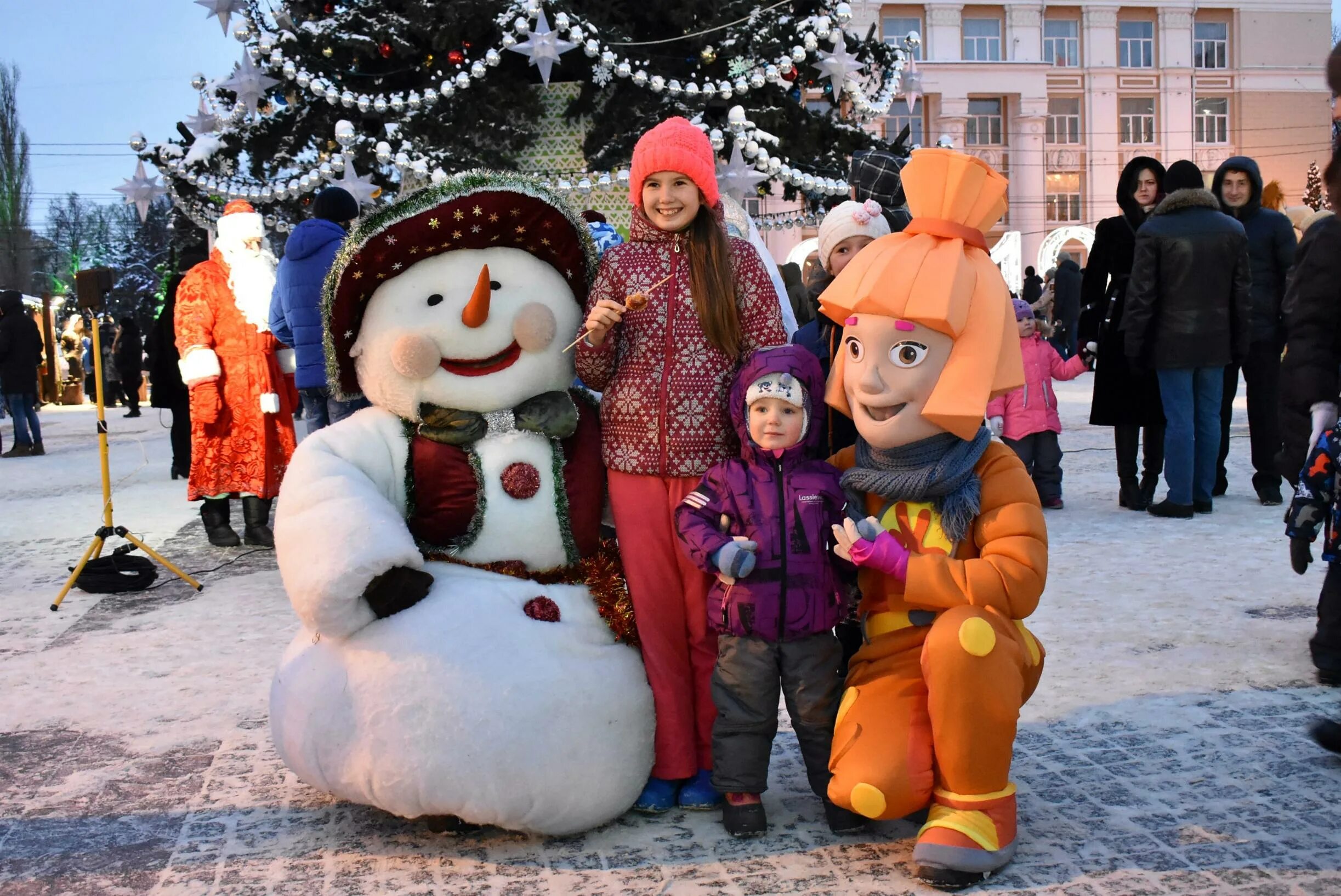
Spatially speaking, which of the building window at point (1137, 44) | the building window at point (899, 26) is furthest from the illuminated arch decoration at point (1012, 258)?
the building window at point (1137, 44)

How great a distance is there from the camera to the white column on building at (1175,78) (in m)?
40.5

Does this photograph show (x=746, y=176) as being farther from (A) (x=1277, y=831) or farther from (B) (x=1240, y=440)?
(A) (x=1277, y=831)

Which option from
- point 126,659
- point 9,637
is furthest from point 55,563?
point 126,659

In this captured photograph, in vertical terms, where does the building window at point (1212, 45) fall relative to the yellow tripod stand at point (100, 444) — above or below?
above

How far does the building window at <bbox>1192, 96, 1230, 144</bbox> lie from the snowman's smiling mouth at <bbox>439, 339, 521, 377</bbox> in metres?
43.5

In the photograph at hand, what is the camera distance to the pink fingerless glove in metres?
2.69

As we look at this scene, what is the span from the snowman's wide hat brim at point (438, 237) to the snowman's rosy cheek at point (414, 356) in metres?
0.21

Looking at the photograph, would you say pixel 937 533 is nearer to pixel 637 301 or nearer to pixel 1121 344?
pixel 637 301

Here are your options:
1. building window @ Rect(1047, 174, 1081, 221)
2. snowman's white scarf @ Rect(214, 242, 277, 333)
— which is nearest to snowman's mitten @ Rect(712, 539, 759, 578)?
snowman's white scarf @ Rect(214, 242, 277, 333)

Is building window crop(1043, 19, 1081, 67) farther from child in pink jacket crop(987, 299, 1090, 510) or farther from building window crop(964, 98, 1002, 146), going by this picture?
child in pink jacket crop(987, 299, 1090, 510)

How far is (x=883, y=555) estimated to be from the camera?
269cm

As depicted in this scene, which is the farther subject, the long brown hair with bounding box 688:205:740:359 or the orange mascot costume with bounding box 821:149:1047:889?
the long brown hair with bounding box 688:205:740:359

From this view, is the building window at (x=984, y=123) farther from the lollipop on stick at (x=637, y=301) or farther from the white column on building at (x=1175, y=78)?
the lollipop on stick at (x=637, y=301)

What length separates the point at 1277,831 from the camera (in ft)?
9.07
